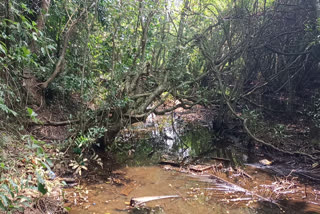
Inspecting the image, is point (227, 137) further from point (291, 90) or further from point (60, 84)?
point (60, 84)

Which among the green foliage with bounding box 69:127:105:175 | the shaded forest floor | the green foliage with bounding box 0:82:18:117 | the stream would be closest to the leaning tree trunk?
the shaded forest floor

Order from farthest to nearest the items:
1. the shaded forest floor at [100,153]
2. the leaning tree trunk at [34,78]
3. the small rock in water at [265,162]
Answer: the small rock in water at [265,162] → the leaning tree trunk at [34,78] → the shaded forest floor at [100,153]

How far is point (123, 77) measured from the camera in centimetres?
558

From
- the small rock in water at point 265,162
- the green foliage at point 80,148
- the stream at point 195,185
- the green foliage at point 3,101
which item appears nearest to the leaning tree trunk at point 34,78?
the green foliage at point 3,101

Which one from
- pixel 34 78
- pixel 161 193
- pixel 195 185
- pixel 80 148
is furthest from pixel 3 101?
pixel 195 185

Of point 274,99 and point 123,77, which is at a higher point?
point 123,77

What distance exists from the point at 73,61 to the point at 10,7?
8.16 feet

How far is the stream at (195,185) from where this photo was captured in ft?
11.7

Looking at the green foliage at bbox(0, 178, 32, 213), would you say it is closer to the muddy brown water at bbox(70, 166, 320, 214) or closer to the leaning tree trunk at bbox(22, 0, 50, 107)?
the muddy brown water at bbox(70, 166, 320, 214)

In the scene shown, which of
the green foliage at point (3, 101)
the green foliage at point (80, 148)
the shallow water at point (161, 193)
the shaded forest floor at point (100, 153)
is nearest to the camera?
the green foliage at point (3, 101)

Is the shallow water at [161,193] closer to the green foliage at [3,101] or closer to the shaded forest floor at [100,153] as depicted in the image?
the shaded forest floor at [100,153]

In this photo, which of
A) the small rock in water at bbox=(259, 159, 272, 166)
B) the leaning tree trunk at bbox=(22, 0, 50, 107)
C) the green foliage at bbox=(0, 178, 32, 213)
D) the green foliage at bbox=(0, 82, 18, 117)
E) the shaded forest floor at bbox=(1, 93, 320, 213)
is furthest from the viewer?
the small rock in water at bbox=(259, 159, 272, 166)

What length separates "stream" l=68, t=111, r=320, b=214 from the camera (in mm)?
3561

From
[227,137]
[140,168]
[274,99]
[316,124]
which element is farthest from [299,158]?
[140,168]
